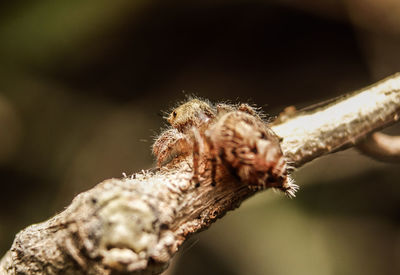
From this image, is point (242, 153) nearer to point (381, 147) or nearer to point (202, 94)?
point (381, 147)

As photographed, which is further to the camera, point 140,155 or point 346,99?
point 140,155

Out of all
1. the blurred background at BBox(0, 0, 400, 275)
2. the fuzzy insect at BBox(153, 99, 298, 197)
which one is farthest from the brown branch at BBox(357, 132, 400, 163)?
the blurred background at BBox(0, 0, 400, 275)

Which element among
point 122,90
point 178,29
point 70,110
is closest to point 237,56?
point 178,29

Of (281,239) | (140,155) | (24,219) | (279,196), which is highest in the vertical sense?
(140,155)

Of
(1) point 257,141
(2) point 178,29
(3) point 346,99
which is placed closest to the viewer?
(1) point 257,141

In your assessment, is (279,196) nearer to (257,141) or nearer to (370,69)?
(370,69)

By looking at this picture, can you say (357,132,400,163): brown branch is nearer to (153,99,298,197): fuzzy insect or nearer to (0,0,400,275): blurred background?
(153,99,298,197): fuzzy insect

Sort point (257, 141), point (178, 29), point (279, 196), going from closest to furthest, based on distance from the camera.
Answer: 1. point (257, 141)
2. point (279, 196)
3. point (178, 29)

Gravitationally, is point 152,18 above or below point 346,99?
above
